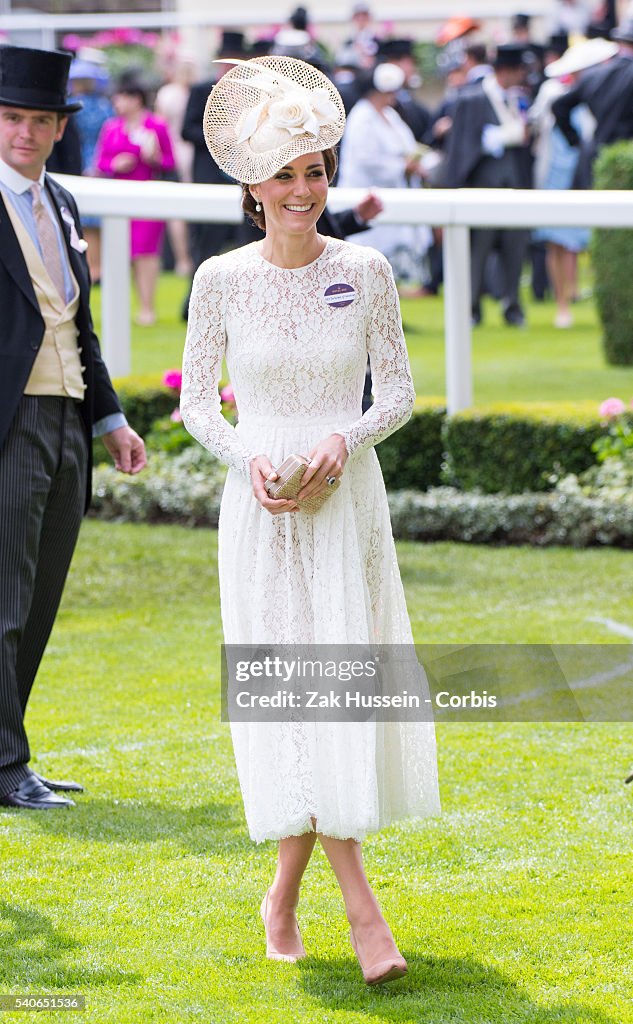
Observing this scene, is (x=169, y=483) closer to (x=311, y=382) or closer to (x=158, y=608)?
(x=158, y=608)

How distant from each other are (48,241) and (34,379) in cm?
41

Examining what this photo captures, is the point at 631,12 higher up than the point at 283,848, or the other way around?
the point at 631,12

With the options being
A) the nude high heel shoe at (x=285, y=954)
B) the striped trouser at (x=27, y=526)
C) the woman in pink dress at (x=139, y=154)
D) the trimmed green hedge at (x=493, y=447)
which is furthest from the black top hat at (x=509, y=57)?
the nude high heel shoe at (x=285, y=954)

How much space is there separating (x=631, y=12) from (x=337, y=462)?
51.0 feet

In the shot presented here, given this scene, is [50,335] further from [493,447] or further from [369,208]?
[493,447]

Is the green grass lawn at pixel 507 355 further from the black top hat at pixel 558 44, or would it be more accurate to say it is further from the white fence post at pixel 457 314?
the black top hat at pixel 558 44

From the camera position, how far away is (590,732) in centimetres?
563

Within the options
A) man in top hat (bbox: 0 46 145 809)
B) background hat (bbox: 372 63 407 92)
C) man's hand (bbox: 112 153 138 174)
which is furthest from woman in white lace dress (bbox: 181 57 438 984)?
man's hand (bbox: 112 153 138 174)

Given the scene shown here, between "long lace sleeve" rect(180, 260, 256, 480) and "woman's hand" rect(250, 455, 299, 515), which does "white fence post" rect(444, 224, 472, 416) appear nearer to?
"long lace sleeve" rect(180, 260, 256, 480)

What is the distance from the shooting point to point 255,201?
3.95 m

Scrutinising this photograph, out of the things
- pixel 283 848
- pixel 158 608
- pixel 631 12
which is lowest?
pixel 158 608

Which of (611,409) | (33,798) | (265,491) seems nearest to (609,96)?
(611,409)

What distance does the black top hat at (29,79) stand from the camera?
16.1ft

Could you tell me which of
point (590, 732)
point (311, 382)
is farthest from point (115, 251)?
point (311, 382)
